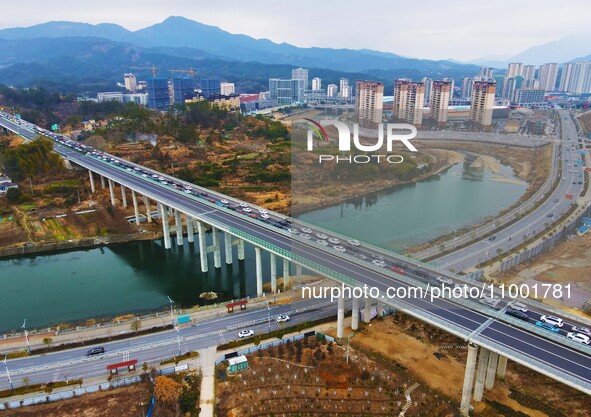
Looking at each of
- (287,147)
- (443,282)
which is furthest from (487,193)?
(443,282)

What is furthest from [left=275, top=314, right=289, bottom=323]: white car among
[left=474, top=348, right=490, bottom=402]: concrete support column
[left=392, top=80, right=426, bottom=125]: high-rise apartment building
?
[left=392, top=80, right=426, bottom=125]: high-rise apartment building

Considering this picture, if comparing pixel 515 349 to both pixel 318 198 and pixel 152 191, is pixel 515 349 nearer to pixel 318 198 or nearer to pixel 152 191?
pixel 152 191

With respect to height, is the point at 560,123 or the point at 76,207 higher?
the point at 560,123

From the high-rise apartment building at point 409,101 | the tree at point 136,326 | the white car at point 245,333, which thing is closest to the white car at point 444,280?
the white car at point 245,333

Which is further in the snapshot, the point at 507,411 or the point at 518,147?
the point at 518,147

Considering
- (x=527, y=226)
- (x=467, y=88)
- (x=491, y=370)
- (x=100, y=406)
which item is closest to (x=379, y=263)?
(x=491, y=370)

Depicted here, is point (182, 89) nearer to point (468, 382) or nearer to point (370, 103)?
point (370, 103)

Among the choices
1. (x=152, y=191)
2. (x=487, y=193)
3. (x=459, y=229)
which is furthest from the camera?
(x=487, y=193)
